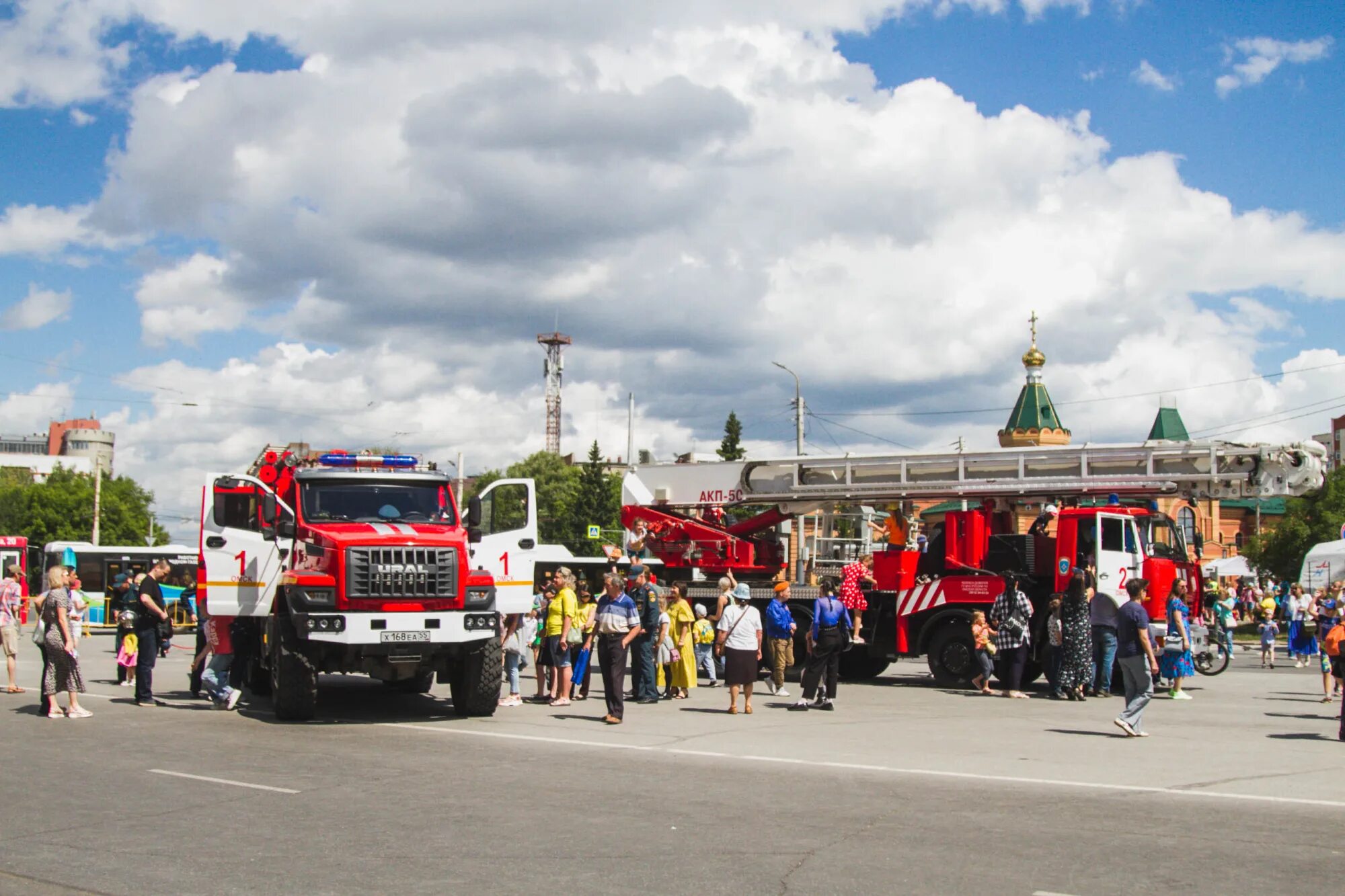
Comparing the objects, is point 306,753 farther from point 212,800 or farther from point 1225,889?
point 1225,889

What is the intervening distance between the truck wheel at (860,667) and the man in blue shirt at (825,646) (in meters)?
5.61

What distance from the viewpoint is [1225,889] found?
21.4 ft

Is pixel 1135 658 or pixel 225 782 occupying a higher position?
pixel 1135 658

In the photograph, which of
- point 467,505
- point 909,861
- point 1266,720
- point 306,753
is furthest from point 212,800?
point 1266,720

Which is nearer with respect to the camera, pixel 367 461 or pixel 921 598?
pixel 367 461

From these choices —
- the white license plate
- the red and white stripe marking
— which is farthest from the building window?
the white license plate

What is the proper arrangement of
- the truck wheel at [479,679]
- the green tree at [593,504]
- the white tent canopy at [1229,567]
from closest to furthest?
the truck wheel at [479,679]
the white tent canopy at [1229,567]
the green tree at [593,504]

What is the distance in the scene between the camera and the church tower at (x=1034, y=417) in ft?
310

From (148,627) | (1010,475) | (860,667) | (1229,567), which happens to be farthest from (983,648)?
(1229,567)

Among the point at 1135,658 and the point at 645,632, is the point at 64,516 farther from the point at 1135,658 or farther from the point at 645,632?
the point at 1135,658

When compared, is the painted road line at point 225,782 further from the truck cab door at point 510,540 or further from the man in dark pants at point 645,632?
the man in dark pants at point 645,632

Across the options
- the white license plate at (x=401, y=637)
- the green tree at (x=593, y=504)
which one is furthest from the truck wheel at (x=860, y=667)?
the green tree at (x=593, y=504)

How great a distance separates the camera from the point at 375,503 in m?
15.0

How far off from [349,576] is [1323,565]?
30946 mm
